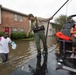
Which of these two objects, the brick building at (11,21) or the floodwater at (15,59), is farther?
the brick building at (11,21)

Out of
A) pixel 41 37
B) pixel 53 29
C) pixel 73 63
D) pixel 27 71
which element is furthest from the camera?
pixel 53 29

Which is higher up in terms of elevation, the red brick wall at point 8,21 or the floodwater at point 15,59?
the red brick wall at point 8,21

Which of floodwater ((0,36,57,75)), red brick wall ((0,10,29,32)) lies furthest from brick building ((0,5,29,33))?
floodwater ((0,36,57,75))

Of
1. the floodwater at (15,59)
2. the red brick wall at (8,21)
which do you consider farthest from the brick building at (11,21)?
the floodwater at (15,59)

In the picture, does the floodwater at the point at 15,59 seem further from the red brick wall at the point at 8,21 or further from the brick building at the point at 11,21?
the red brick wall at the point at 8,21

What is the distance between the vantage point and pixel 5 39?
7.02 metres

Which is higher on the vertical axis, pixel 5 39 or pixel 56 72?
pixel 5 39

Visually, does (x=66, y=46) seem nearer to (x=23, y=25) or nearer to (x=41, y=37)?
(x=41, y=37)

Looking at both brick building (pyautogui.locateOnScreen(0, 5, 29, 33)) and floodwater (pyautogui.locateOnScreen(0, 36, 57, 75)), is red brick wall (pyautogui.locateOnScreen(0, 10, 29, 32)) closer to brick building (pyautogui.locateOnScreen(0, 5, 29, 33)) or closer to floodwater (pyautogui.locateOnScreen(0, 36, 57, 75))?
brick building (pyautogui.locateOnScreen(0, 5, 29, 33))

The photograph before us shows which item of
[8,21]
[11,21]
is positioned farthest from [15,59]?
[11,21]

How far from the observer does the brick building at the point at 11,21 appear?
80.1 feet

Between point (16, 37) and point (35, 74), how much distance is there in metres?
20.5

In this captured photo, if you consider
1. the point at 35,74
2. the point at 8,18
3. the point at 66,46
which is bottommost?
the point at 35,74

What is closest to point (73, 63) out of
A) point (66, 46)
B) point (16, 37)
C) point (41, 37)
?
point (66, 46)
